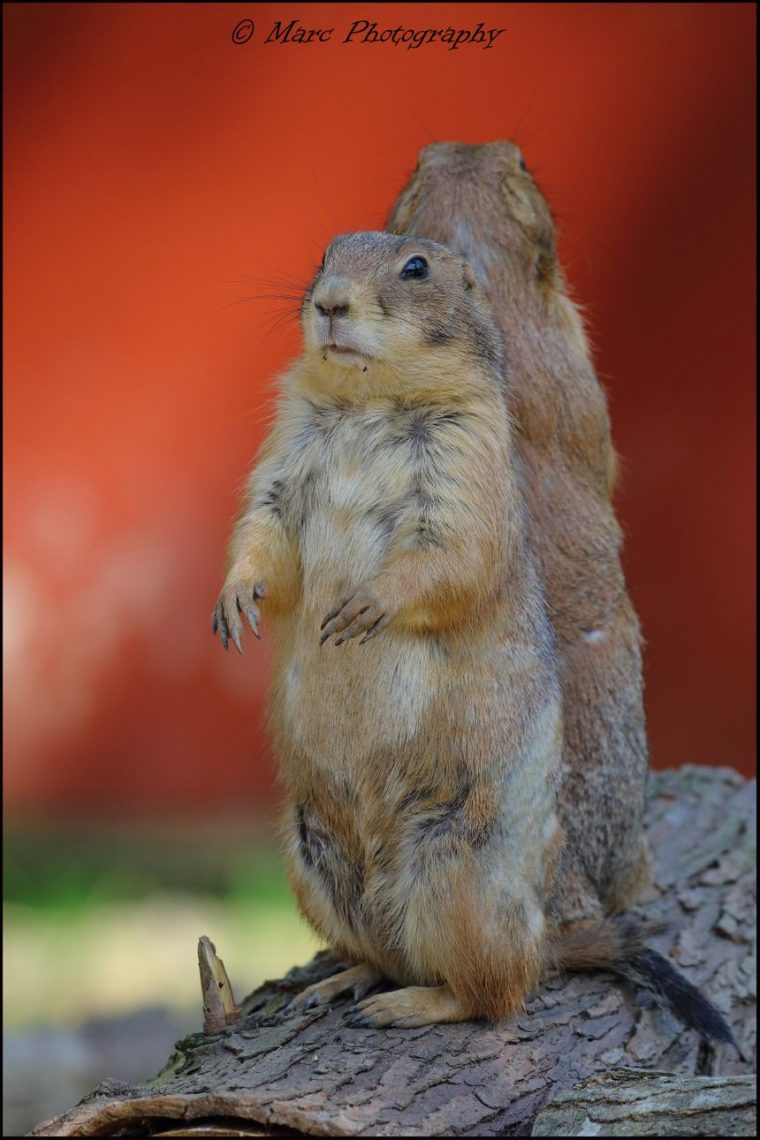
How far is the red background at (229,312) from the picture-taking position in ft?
21.0

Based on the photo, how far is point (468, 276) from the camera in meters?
3.98

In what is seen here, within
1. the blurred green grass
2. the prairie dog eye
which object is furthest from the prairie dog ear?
the blurred green grass

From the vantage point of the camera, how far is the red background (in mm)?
6410

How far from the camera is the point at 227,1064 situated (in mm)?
3617

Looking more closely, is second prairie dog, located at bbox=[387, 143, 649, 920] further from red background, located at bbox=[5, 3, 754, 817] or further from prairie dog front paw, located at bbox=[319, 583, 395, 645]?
prairie dog front paw, located at bbox=[319, 583, 395, 645]

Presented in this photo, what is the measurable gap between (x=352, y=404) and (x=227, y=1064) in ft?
5.94

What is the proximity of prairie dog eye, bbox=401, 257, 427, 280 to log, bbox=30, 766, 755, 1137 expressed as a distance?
2.07m

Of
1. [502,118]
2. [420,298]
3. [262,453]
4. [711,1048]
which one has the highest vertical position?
[502,118]

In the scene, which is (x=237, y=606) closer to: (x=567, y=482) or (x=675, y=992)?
(x=567, y=482)

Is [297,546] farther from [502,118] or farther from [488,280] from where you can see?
[502,118]

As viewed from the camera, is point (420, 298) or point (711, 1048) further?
point (711, 1048)

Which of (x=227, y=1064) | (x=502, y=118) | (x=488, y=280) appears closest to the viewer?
(x=227, y=1064)

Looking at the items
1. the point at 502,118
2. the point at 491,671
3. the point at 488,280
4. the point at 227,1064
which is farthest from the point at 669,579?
the point at 227,1064

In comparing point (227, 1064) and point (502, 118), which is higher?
Answer: point (502, 118)
